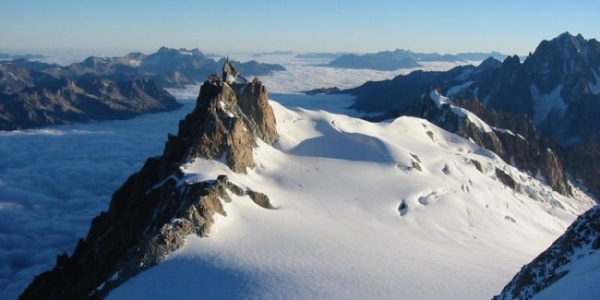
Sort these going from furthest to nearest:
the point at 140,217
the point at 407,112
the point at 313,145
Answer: the point at 407,112, the point at 313,145, the point at 140,217

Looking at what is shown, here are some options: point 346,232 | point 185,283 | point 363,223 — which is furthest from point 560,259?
point 363,223

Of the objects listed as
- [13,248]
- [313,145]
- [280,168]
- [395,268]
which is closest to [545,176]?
[313,145]

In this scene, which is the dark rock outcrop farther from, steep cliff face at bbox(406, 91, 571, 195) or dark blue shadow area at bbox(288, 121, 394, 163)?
steep cliff face at bbox(406, 91, 571, 195)

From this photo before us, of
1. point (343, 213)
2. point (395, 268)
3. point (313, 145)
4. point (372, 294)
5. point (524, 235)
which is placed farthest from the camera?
point (313, 145)

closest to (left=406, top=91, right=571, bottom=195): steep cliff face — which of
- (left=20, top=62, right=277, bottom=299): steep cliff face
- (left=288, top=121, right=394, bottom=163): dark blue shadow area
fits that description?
(left=288, top=121, right=394, bottom=163): dark blue shadow area

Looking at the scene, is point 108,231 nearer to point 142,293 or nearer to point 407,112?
point 142,293

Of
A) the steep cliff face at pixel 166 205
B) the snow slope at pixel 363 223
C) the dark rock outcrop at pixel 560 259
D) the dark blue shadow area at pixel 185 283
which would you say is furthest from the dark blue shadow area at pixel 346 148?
the dark rock outcrop at pixel 560 259
